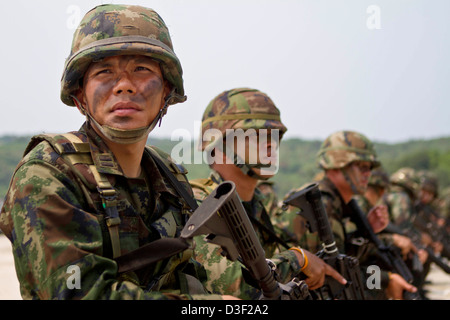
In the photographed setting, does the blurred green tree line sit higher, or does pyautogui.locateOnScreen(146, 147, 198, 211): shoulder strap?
pyautogui.locateOnScreen(146, 147, 198, 211): shoulder strap

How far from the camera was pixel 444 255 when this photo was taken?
14344 mm

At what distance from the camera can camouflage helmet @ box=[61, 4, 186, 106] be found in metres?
2.55

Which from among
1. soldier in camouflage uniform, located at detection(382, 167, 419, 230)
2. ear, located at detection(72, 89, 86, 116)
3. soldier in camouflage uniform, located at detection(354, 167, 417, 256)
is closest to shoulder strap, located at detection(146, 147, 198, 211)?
ear, located at detection(72, 89, 86, 116)

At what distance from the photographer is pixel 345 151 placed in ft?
20.7

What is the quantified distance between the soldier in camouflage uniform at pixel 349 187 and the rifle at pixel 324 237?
1086mm

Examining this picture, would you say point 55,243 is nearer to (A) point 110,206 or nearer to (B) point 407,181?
(A) point 110,206

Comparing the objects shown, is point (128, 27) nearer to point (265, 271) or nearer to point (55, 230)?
point (55, 230)

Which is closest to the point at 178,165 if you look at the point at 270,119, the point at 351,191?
the point at 270,119

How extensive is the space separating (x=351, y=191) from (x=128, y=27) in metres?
3.95

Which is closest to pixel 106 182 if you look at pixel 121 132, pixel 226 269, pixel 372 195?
pixel 121 132

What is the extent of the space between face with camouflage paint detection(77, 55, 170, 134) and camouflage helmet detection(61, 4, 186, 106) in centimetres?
5

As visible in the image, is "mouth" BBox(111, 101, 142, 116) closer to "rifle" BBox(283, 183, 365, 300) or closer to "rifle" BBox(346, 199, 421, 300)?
"rifle" BBox(283, 183, 365, 300)

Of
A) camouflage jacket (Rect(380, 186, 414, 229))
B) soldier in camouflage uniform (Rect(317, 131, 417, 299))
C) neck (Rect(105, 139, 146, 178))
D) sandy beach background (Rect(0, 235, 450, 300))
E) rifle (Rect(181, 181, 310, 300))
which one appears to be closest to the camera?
rifle (Rect(181, 181, 310, 300))

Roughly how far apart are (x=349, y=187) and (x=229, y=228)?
13.0ft
